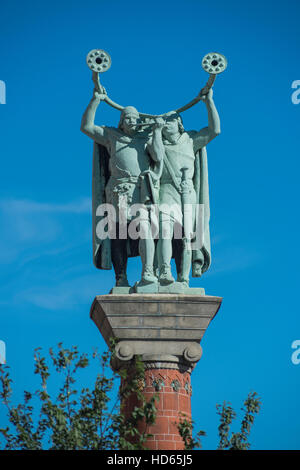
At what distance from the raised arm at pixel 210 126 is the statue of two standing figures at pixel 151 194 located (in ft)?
0.07

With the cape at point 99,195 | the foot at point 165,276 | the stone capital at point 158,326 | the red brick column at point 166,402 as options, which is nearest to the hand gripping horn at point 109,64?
the cape at point 99,195

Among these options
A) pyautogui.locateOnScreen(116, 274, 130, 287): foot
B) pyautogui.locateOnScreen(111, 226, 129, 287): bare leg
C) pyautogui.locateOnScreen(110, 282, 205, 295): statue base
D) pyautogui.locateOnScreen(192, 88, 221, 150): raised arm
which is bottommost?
pyautogui.locateOnScreen(110, 282, 205, 295): statue base

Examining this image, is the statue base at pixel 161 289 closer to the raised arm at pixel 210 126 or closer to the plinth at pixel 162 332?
the plinth at pixel 162 332

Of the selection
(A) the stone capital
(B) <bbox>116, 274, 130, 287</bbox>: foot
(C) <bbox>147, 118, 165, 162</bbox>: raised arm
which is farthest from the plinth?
(C) <bbox>147, 118, 165, 162</bbox>: raised arm

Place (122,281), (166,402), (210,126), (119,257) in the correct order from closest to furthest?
1. (166,402)
2. (122,281)
3. (119,257)
4. (210,126)

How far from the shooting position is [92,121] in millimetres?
20781

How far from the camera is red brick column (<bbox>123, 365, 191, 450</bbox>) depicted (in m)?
17.9

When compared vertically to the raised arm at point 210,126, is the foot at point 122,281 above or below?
below

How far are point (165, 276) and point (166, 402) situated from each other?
2.66 m

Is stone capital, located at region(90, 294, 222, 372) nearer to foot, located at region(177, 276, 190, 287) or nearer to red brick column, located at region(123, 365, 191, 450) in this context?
red brick column, located at region(123, 365, 191, 450)

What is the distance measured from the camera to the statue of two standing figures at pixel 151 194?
781 inches

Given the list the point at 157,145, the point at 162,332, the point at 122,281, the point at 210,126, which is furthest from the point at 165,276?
the point at 210,126

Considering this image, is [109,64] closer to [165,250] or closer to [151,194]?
[151,194]

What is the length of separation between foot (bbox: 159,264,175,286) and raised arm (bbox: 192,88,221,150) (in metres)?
3.06
